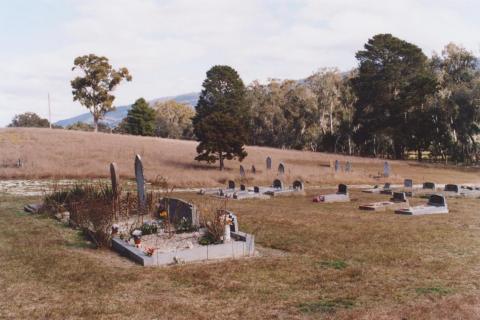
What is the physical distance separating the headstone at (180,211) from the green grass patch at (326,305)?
6.22 metres

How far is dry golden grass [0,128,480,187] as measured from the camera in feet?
111

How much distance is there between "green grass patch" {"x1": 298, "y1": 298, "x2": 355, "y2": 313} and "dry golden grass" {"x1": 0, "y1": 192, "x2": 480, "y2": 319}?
15 mm

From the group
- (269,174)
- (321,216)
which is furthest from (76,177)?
(321,216)

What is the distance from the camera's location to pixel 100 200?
16.0 metres

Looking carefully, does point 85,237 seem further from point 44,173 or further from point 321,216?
point 44,173

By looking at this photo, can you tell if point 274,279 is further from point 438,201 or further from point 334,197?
point 334,197

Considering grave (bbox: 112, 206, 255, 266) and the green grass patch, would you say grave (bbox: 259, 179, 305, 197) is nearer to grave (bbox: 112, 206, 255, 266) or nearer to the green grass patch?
grave (bbox: 112, 206, 255, 266)

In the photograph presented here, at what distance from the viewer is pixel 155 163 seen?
135ft

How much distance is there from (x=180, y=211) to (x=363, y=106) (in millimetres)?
54682

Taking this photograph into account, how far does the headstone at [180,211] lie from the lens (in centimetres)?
1399

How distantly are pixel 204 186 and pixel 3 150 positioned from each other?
23.0 meters

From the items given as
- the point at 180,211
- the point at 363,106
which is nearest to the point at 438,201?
the point at 180,211

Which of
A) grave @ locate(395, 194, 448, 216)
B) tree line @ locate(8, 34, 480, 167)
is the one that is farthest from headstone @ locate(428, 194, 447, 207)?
tree line @ locate(8, 34, 480, 167)

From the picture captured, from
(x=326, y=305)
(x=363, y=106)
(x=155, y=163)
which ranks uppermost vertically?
(x=363, y=106)
